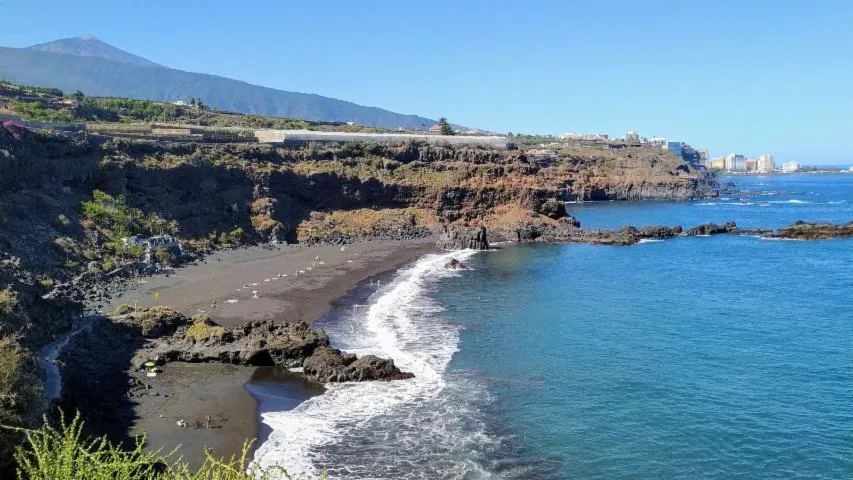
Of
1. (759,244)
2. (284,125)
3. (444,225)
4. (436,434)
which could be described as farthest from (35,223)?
(284,125)

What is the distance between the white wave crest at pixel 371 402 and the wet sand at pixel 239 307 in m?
1.27

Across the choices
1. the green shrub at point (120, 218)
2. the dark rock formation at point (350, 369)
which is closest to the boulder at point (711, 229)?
the green shrub at point (120, 218)

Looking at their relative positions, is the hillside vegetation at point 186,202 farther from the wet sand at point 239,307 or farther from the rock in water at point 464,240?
the rock in water at point 464,240

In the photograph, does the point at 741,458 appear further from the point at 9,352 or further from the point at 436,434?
the point at 9,352

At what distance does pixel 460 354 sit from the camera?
3481cm

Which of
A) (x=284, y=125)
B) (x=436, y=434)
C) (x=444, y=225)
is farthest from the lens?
(x=284, y=125)

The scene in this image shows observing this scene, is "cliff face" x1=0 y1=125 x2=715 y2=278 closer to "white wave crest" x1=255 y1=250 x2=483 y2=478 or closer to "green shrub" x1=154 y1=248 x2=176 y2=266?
"green shrub" x1=154 y1=248 x2=176 y2=266

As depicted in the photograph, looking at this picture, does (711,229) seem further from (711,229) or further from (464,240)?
(464,240)

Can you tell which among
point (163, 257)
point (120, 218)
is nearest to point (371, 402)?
point (163, 257)

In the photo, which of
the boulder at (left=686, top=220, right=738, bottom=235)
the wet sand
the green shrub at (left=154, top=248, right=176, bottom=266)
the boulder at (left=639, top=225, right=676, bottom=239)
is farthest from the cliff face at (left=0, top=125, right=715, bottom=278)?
the boulder at (left=686, top=220, right=738, bottom=235)

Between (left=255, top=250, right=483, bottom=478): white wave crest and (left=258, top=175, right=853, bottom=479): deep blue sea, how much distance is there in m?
0.10

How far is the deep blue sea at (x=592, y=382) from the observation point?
22891 mm

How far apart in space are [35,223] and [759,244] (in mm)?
72705

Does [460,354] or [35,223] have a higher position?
[35,223]
